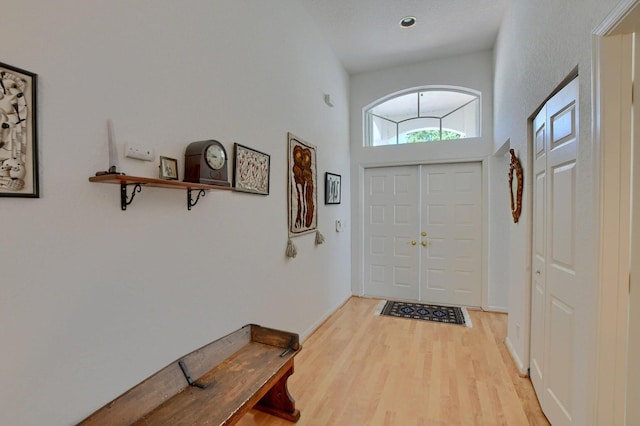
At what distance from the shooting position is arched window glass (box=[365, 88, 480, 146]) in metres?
4.05

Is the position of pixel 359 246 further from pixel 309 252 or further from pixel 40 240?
pixel 40 240

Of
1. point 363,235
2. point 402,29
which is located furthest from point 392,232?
point 402,29

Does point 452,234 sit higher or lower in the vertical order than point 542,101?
A: lower

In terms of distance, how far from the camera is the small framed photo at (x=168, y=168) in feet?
5.01

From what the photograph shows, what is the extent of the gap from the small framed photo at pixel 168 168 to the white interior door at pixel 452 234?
342cm

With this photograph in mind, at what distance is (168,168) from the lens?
5.09 ft

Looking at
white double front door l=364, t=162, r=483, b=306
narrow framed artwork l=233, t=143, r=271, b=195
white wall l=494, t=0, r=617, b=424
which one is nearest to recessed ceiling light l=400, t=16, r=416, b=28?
white wall l=494, t=0, r=617, b=424

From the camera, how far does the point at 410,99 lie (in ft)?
14.0

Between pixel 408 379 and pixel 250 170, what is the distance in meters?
2.03

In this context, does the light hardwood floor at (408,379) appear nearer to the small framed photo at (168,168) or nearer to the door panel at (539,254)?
the door panel at (539,254)

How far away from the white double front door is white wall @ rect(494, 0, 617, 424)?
3.03 feet

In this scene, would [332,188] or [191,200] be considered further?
[332,188]

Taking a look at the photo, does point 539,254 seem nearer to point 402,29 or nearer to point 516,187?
point 516,187

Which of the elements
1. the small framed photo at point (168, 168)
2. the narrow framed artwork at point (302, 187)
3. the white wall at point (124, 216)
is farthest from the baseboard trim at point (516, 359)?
the small framed photo at point (168, 168)
